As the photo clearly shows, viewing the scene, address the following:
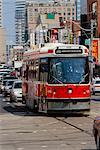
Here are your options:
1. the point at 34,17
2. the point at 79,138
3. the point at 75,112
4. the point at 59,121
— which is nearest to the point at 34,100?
the point at 75,112

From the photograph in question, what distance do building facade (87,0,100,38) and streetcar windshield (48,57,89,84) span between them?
6044cm

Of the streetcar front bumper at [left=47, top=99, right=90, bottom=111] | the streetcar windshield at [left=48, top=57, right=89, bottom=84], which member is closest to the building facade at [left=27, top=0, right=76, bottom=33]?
the streetcar windshield at [left=48, top=57, right=89, bottom=84]

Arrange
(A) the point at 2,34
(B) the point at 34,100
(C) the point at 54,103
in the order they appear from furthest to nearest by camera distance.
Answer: (A) the point at 2,34 → (B) the point at 34,100 → (C) the point at 54,103

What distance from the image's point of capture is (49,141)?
15602 mm

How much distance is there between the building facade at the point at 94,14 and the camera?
8781 centimetres

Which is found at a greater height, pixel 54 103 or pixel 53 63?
pixel 53 63

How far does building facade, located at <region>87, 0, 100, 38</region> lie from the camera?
87.8 meters

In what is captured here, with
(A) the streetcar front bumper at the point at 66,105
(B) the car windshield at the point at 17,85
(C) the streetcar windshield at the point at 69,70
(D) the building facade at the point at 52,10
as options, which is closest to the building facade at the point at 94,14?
(D) the building facade at the point at 52,10

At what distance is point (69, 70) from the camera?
82.2 ft

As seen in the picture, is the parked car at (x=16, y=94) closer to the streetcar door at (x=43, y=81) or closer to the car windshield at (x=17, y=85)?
the car windshield at (x=17, y=85)

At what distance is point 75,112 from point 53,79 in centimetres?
208

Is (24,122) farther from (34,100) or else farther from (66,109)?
(34,100)

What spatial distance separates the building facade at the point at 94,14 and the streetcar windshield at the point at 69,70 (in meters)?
60.4

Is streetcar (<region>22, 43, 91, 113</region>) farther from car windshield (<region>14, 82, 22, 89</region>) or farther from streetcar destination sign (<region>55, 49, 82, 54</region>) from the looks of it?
car windshield (<region>14, 82, 22, 89</region>)
